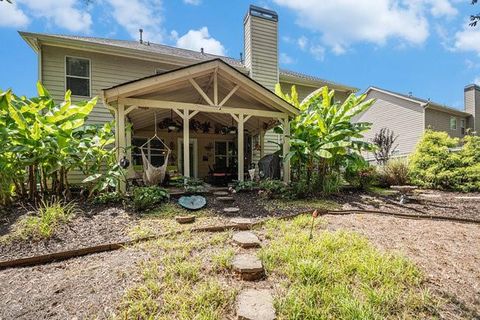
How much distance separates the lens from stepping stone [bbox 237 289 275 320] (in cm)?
228

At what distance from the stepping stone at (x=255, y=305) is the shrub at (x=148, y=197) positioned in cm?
329

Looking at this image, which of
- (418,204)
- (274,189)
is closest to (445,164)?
(418,204)

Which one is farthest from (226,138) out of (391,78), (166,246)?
(391,78)

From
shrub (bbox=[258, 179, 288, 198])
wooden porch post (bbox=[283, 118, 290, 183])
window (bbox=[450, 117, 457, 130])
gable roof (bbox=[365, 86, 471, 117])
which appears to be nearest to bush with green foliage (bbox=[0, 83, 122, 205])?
shrub (bbox=[258, 179, 288, 198])

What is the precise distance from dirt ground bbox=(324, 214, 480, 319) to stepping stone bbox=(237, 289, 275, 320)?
1598 mm

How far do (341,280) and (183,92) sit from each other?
653cm

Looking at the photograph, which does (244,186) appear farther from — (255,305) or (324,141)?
(255,305)

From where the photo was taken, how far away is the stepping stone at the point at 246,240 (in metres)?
3.72

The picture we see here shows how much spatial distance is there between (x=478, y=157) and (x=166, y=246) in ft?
37.4

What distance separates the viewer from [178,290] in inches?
104

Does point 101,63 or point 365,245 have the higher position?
point 101,63

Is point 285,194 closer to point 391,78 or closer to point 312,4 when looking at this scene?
point 312,4

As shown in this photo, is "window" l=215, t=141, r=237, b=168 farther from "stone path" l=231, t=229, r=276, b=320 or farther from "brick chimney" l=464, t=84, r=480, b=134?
"brick chimney" l=464, t=84, r=480, b=134

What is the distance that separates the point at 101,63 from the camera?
383 inches
